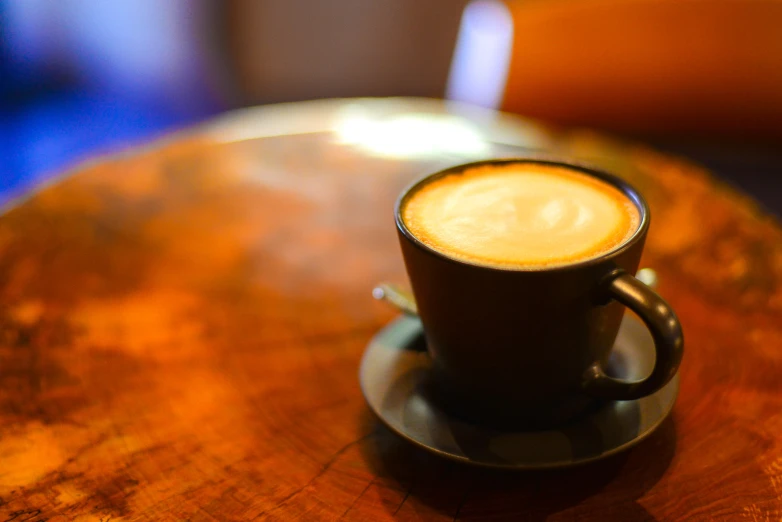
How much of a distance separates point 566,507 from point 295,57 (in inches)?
80.9

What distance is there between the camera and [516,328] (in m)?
0.45

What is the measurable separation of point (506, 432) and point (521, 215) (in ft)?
0.43

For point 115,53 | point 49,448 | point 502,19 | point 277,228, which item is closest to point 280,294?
point 277,228

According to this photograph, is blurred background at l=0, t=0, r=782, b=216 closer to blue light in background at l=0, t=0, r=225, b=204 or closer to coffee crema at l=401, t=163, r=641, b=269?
blue light in background at l=0, t=0, r=225, b=204

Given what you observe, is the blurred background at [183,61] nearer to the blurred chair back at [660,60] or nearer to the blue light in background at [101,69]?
the blue light in background at [101,69]

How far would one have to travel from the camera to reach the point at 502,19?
1192 mm

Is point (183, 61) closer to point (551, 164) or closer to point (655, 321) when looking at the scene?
point (551, 164)

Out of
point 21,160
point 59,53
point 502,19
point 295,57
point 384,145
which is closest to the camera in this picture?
point 384,145

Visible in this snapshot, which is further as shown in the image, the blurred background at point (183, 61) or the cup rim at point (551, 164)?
the blurred background at point (183, 61)

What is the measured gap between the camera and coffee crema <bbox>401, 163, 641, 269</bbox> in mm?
462

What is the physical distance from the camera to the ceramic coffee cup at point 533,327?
42cm

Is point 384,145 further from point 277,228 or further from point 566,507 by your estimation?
point 566,507

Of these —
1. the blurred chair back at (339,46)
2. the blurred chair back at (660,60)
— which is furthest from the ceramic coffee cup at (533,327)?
the blurred chair back at (339,46)

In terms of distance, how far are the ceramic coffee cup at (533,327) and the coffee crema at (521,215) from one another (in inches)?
0.5
